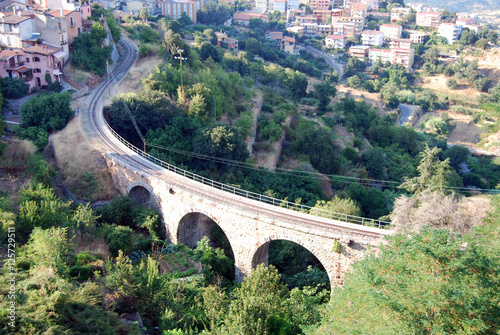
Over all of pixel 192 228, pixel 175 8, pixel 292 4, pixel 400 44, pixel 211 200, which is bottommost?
pixel 192 228

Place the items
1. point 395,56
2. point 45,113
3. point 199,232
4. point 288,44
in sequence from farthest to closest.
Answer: point 395,56 → point 288,44 → point 45,113 → point 199,232

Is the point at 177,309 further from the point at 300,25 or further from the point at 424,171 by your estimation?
the point at 300,25

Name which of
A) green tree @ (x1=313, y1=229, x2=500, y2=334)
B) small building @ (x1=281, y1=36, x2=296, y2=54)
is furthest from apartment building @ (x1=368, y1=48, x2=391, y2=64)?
green tree @ (x1=313, y1=229, x2=500, y2=334)

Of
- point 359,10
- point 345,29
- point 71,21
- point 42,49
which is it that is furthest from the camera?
point 359,10

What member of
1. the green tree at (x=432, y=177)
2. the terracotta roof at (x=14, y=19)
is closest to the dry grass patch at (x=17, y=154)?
the terracotta roof at (x=14, y=19)

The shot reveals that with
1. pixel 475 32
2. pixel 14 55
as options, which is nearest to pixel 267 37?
pixel 475 32

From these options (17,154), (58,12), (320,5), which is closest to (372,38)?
(320,5)

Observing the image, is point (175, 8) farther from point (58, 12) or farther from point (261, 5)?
point (261, 5)
